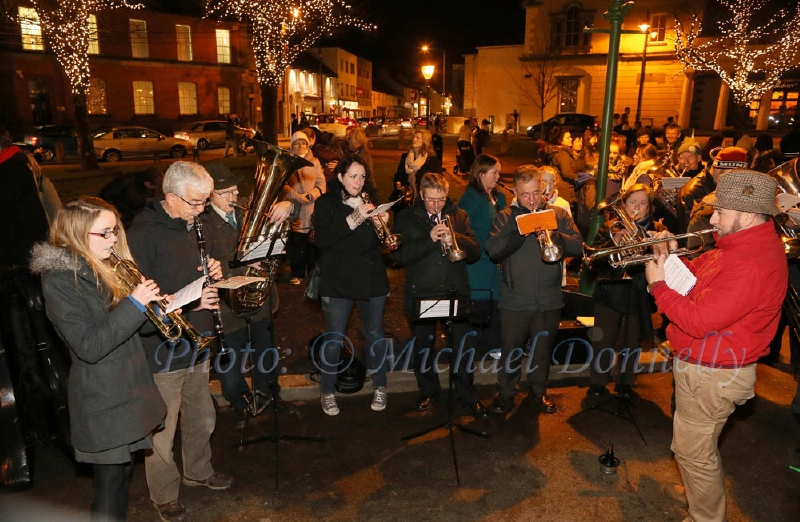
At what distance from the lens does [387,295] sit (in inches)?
199

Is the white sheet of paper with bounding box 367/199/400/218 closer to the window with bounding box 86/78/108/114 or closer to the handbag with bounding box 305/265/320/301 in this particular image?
the handbag with bounding box 305/265/320/301

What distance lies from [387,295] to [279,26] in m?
19.4

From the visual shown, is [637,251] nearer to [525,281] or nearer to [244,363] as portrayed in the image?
[525,281]

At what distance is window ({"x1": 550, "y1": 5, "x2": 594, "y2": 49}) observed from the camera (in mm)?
35562

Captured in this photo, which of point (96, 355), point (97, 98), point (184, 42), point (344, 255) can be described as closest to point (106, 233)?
point (96, 355)

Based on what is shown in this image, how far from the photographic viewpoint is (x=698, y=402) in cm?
332

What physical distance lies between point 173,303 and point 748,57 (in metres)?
32.1

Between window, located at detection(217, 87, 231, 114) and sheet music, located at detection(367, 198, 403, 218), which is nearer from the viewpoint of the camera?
sheet music, located at detection(367, 198, 403, 218)

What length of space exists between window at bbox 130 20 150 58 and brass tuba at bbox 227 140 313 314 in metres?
35.9

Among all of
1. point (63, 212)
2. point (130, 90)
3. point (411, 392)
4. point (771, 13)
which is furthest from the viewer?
point (130, 90)

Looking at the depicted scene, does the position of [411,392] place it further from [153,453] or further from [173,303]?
[173,303]

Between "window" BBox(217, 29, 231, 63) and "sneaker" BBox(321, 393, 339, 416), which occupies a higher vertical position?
"window" BBox(217, 29, 231, 63)

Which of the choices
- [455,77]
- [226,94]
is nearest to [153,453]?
[226,94]

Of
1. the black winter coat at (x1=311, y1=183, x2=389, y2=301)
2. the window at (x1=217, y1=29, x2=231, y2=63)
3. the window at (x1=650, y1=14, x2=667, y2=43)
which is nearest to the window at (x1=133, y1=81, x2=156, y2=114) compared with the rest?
the window at (x1=217, y1=29, x2=231, y2=63)
